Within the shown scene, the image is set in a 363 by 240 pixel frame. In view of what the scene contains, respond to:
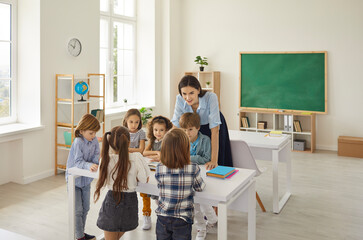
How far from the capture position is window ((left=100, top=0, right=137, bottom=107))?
21.1 feet

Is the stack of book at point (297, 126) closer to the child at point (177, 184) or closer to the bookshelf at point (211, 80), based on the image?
the bookshelf at point (211, 80)

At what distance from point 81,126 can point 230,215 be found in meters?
1.70

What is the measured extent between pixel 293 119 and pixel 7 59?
183 inches

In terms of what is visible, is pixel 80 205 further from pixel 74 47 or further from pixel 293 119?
pixel 293 119

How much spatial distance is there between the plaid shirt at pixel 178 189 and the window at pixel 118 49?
4.58 m

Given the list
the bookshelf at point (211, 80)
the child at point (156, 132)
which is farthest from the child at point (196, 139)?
the bookshelf at point (211, 80)

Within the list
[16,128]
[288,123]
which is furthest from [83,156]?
[288,123]

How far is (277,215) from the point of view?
3.55 meters

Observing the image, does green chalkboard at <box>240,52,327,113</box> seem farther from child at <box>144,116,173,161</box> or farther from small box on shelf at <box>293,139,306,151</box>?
child at <box>144,116,173,161</box>

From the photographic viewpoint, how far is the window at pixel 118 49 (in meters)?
6.43

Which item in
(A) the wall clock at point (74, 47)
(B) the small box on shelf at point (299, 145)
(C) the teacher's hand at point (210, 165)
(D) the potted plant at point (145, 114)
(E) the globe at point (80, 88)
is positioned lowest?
(B) the small box on shelf at point (299, 145)

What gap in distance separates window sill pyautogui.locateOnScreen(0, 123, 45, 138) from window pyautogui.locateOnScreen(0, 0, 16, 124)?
0.17 m

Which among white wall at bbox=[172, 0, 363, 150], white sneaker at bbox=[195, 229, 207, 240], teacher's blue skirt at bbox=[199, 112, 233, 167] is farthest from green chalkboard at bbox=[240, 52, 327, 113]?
white sneaker at bbox=[195, 229, 207, 240]

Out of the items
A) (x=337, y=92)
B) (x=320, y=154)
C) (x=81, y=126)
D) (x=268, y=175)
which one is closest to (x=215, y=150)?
(x=81, y=126)
